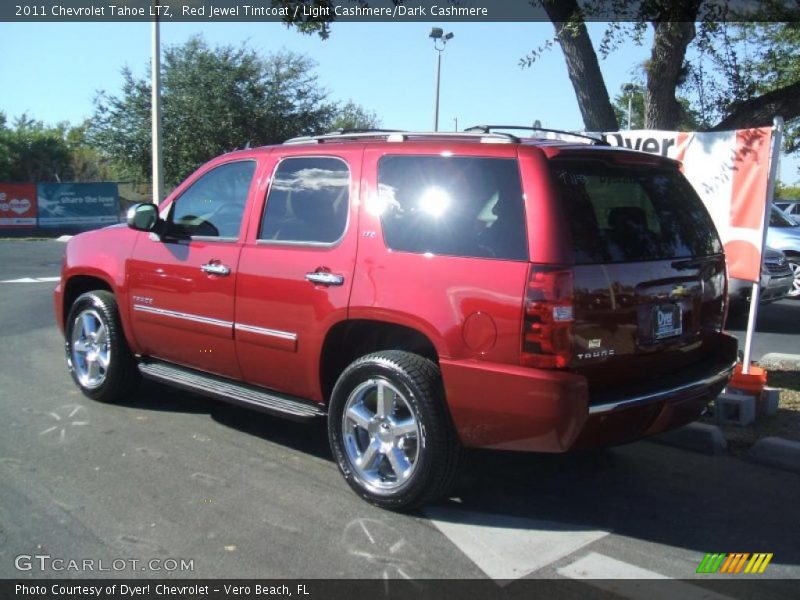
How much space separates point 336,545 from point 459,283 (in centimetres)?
139

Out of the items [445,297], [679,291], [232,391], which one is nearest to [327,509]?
[232,391]

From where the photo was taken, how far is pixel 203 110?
24.7 meters

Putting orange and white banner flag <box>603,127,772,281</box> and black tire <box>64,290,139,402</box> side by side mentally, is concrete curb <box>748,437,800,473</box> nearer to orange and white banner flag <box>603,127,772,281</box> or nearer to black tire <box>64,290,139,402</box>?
orange and white banner flag <box>603,127,772,281</box>

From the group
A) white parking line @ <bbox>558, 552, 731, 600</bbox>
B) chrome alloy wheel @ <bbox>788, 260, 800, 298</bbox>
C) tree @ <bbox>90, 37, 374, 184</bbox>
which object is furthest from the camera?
tree @ <bbox>90, 37, 374, 184</bbox>

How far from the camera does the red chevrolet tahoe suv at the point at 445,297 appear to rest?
353 centimetres

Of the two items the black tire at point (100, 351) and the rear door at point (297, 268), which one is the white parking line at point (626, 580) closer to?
the rear door at point (297, 268)

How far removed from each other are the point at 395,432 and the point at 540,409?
2.93 ft

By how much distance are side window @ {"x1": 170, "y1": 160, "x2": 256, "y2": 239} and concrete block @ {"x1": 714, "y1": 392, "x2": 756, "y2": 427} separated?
3.65 metres

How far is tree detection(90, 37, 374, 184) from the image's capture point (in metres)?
24.8

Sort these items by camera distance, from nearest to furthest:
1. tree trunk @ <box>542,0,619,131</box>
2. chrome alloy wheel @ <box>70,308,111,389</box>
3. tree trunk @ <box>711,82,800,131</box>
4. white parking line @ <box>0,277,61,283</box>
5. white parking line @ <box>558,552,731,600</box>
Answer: white parking line @ <box>558,552,731,600</box>, chrome alloy wheel @ <box>70,308,111,389</box>, tree trunk @ <box>711,82,800,131</box>, tree trunk @ <box>542,0,619,131</box>, white parking line @ <box>0,277,61,283</box>

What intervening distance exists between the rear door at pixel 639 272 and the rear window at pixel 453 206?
0.25m

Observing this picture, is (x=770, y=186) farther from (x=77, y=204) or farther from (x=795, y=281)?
(x=77, y=204)

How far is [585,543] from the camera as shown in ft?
12.2

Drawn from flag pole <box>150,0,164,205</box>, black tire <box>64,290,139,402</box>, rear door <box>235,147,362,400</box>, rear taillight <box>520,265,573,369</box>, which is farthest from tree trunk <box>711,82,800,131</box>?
flag pole <box>150,0,164,205</box>
